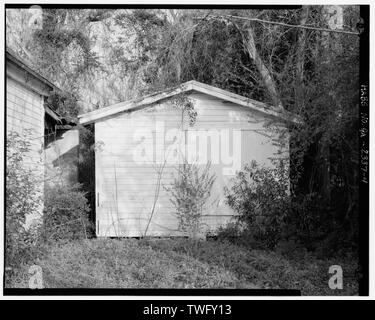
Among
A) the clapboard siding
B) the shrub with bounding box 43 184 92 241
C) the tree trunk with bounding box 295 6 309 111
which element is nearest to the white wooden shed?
the clapboard siding

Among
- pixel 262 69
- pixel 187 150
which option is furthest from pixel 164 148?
pixel 262 69

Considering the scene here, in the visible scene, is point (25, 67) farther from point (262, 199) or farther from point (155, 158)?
point (262, 199)

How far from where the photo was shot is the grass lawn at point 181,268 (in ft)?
17.9

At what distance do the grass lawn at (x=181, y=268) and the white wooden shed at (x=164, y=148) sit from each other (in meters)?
0.79

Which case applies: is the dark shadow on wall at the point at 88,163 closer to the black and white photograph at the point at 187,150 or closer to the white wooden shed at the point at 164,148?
the black and white photograph at the point at 187,150

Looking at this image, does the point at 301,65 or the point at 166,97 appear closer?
the point at 301,65

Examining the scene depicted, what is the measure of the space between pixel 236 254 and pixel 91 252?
2.17 m

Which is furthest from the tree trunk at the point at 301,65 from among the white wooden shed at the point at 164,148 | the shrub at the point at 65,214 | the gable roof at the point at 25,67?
the gable roof at the point at 25,67

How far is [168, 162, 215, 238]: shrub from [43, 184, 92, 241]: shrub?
160 centimetres

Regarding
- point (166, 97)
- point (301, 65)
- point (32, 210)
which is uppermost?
point (301, 65)

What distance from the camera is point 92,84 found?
8.59 m

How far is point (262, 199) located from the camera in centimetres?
689

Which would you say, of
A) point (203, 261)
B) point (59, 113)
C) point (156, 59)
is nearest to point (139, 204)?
point (203, 261)

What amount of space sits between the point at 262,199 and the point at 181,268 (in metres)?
1.82
